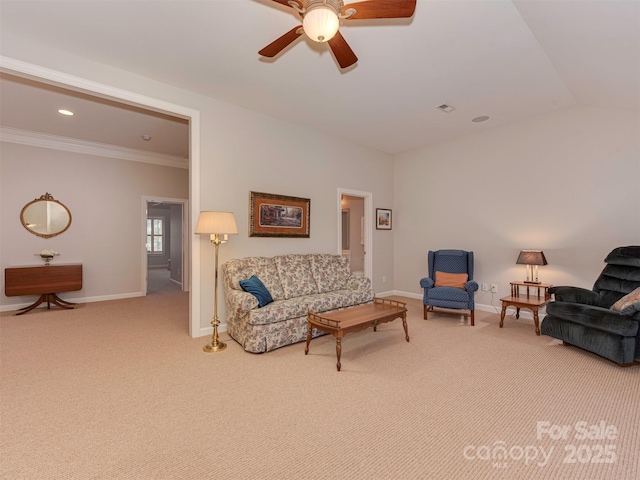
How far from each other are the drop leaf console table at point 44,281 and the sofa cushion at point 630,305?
290 inches

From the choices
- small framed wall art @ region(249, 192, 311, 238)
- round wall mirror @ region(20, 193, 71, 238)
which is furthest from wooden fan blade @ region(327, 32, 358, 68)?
round wall mirror @ region(20, 193, 71, 238)

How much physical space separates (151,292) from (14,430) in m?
5.25

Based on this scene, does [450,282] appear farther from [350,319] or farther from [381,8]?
[381,8]

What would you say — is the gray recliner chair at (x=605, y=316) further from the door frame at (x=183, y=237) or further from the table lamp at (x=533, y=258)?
the door frame at (x=183, y=237)

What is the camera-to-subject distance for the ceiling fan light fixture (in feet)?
5.99

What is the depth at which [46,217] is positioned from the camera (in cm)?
530

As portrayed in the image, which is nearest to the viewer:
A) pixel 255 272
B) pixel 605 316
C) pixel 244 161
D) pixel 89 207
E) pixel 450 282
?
pixel 605 316

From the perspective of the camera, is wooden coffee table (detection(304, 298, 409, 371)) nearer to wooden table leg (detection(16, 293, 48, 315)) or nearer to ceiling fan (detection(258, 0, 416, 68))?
ceiling fan (detection(258, 0, 416, 68))

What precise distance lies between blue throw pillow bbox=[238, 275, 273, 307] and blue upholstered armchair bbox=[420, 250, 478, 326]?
2.40 m

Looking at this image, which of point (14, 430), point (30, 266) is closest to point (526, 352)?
point (14, 430)

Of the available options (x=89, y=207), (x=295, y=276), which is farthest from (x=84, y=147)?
(x=295, y=276)

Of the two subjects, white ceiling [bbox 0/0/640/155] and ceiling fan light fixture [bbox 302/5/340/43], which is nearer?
ceiling fan light fixture [bbox 302/5/340/43]

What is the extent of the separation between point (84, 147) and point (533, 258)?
767cm

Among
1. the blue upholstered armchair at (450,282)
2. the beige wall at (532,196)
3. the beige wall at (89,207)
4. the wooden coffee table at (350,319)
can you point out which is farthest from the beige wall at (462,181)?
the beige wall at (89,207)
